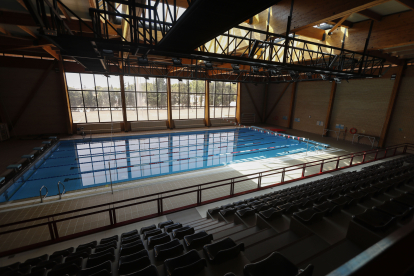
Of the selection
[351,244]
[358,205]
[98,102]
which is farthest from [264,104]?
[351,244]

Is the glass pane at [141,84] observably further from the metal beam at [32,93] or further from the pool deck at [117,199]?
the pool deck at [117,199]

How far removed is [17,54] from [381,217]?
80.2 feet

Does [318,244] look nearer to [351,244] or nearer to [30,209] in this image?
[351,244]

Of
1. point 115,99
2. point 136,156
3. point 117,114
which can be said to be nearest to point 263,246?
A: point 136,156

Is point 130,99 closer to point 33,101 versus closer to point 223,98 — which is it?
point 33,101

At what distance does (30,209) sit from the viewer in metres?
7.35

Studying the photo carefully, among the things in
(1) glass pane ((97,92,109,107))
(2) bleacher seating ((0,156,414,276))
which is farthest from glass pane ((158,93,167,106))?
(2) bleacher seating ((0,156,414,276))

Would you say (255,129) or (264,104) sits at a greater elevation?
(264,104)

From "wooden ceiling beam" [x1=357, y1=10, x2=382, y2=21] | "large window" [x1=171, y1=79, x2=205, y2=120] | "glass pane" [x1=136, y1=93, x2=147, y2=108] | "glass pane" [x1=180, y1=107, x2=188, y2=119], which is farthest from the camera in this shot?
"glass pane" [x1=180, y1=107, x2=188, y2=119]

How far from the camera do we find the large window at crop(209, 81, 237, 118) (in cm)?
2543

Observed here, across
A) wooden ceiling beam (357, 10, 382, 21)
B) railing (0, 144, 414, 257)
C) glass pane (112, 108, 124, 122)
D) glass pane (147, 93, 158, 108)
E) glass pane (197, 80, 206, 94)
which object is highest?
wooden ceiling beam (357, 10, 382, 21)

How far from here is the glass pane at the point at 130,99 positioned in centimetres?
2111

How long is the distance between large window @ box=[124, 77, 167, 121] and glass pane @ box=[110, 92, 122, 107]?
2.54 feet

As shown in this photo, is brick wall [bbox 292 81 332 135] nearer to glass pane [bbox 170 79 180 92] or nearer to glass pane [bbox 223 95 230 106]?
glass pane [bbox 223 95 230 106]
